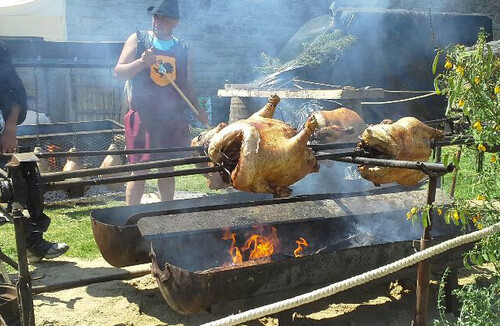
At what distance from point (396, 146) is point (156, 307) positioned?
7.91 feet

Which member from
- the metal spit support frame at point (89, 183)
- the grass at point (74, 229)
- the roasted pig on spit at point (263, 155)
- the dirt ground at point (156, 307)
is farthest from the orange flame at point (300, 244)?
the metal spit support frame at point (89, 183)

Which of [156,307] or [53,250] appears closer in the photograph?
[156,307]

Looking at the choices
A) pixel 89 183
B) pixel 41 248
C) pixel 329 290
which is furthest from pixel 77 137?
pixel 329 290

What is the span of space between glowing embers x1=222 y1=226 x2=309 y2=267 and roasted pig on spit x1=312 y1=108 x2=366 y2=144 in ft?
3.38

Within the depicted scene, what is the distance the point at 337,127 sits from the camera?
Answer: 512 centimetres

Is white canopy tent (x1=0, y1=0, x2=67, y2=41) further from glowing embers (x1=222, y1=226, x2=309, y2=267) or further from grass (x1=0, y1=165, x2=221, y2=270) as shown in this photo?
glowing embers (x1=222, y1=226, x2=309, y2=267)

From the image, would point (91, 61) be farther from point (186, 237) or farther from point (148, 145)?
point (186, 237)

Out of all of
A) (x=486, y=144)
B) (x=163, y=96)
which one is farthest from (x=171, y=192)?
(x=486, y=144)

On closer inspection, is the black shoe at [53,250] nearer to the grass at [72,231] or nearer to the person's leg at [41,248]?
the person's leg at [41,248]

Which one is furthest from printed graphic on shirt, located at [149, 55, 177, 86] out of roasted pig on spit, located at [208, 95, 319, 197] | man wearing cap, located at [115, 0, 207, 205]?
roasted pig on spit, located at [208, 95, 319, 197]

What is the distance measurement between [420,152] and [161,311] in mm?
2509

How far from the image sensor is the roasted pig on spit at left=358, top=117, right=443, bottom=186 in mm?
3900

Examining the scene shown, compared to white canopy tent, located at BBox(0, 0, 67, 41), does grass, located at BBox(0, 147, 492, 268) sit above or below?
below

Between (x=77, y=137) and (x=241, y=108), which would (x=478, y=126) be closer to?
(x=77, y=137)
